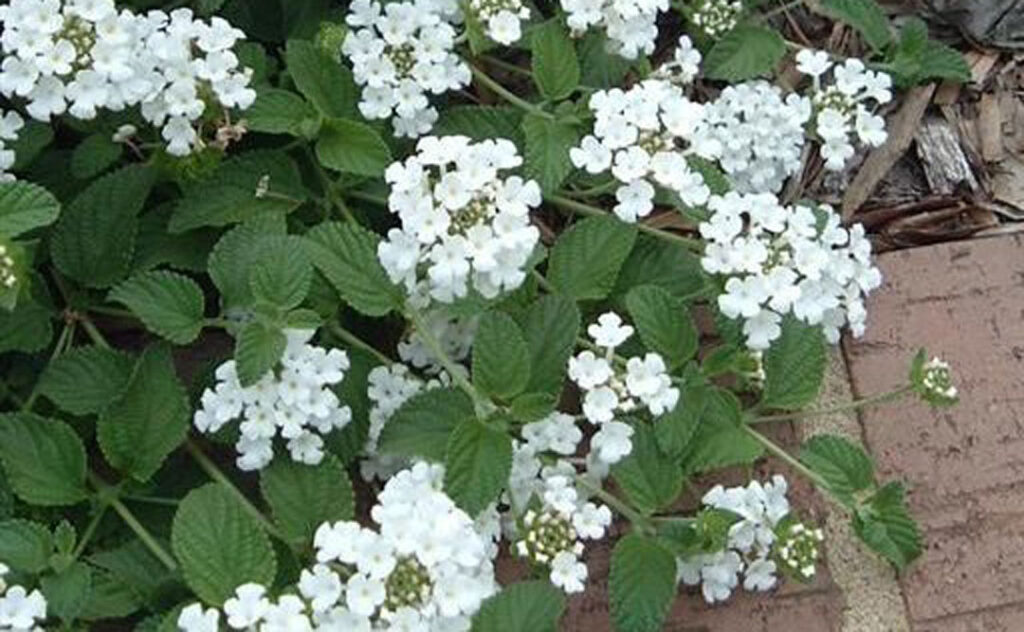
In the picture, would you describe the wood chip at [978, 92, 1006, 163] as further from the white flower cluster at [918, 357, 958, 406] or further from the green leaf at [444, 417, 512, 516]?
the green leaf at [444, 417, 512, 516]

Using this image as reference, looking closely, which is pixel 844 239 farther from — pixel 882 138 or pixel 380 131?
pixel 380 131

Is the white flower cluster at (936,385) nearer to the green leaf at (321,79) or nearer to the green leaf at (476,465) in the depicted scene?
the green leaf at (476,465)

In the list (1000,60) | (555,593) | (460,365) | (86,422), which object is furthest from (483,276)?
(1000,60)

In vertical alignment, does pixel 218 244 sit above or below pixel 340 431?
above

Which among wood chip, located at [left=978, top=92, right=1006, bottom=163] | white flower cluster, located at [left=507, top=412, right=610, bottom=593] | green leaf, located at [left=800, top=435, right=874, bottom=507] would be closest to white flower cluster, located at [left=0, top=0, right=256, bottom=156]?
white flower cluster, located at [left=507, top=412, right=610, bottom=593]

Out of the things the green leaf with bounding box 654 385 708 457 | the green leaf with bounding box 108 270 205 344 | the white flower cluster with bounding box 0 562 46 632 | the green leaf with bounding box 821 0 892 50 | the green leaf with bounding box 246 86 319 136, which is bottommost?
the white flower cluster with bounding box 0 562 46 632

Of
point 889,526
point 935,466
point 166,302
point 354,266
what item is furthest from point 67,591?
point 935,466
